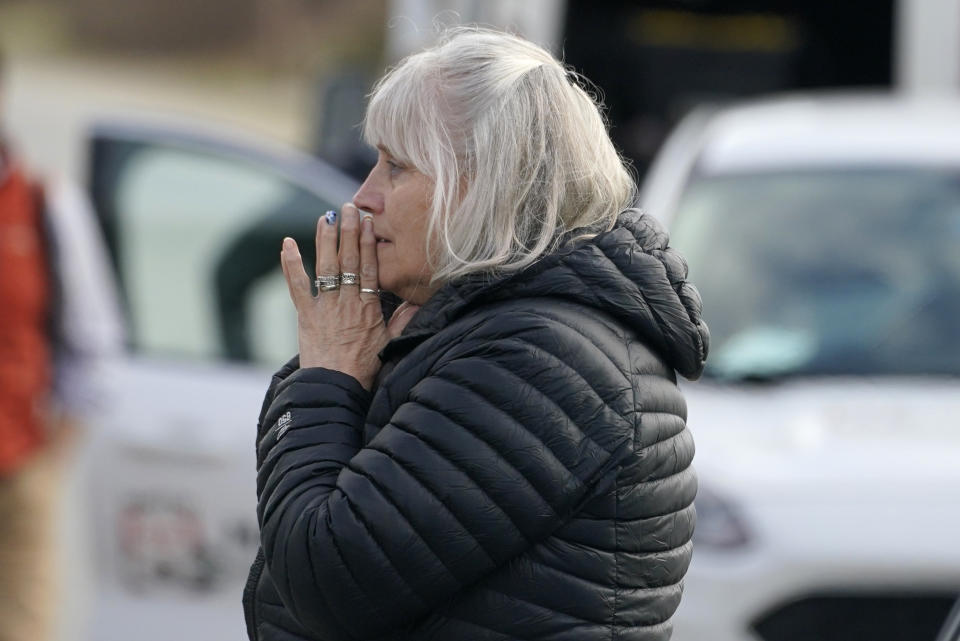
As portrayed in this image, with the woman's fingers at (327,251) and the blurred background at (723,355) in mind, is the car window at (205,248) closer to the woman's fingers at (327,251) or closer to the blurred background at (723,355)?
the blurred background at (723,355)

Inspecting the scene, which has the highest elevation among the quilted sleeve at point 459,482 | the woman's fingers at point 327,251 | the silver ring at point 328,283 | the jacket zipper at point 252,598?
the woman's fingers at point 327,251

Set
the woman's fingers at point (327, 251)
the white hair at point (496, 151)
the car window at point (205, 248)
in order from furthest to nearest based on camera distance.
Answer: the car window at point (205, 248) → the woman's fingers at point (327, 251) → the white hair at point (496, 151)

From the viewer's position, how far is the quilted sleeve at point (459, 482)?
186 cm

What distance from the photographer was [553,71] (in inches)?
80.4

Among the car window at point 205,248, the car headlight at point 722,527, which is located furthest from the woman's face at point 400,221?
the car window at point 205,248

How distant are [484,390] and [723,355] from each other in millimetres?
2463

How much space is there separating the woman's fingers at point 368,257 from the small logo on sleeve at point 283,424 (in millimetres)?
186

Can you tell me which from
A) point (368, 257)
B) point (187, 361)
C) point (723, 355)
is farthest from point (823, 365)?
point (368, 257)

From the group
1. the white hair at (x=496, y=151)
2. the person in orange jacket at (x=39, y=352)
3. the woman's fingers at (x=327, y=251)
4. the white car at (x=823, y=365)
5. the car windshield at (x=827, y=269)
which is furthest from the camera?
the person in orange jacket at (x=39, y=352)

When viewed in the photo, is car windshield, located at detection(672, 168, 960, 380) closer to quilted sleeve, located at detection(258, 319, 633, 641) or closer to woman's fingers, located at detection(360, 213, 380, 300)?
woman's fingers, located at detection(360, 213, 380, 300)

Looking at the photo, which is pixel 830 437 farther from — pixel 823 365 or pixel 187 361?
pixel 187 361

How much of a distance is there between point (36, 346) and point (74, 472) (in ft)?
1.36

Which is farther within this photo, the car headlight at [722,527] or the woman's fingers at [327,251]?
the car headlight at [722,527]

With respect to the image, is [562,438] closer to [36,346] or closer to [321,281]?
[321,281]
